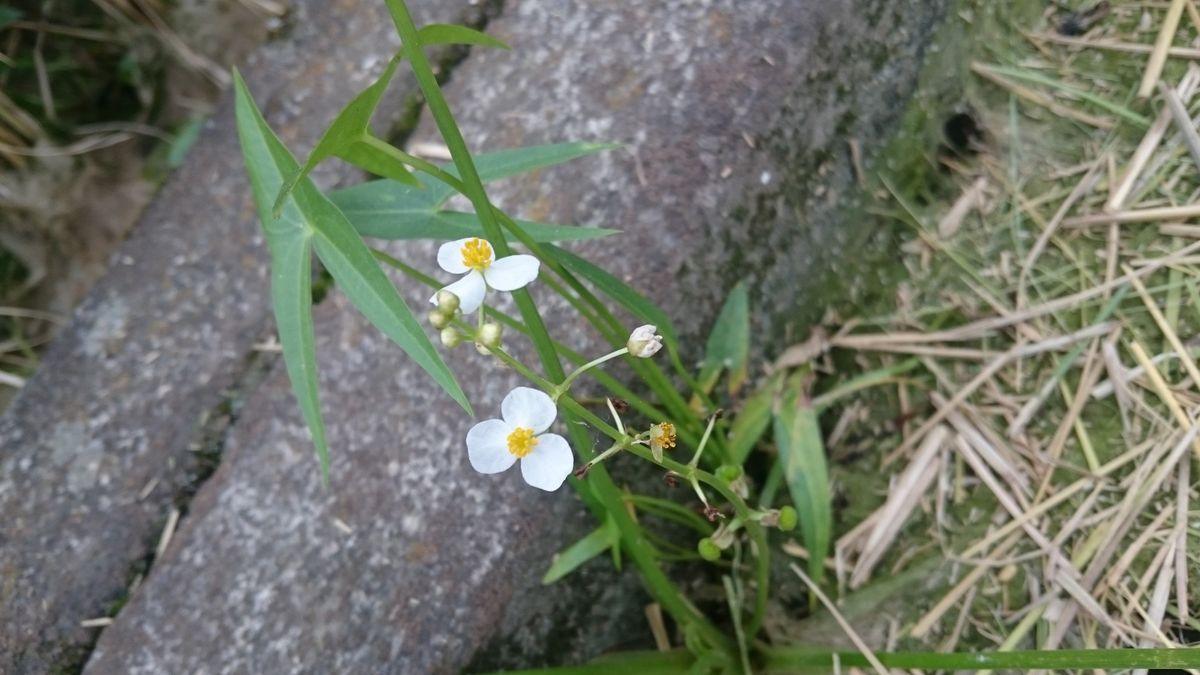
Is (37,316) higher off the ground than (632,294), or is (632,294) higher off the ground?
(632,294)

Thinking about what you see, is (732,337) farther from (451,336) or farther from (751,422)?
(451,336)

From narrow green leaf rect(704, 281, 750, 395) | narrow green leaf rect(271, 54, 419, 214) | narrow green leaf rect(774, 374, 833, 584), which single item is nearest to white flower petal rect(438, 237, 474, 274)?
narrow green leaf rect(271, 54, 419, 214)

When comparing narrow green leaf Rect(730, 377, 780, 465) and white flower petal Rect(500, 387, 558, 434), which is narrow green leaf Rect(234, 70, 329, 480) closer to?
white flower petal Rect(500, 387, 558, 434)

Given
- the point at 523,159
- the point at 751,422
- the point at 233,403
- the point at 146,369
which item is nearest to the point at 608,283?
the point at 523,159

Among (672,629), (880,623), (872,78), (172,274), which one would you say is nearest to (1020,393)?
(880,623)

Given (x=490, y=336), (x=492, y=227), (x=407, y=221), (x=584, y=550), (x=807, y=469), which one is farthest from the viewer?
(x=807, y=469)

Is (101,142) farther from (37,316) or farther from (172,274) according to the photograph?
(172,274)

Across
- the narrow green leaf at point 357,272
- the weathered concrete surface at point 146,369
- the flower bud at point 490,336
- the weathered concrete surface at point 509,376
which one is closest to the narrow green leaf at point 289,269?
the narrow green leaf at point 357,272
